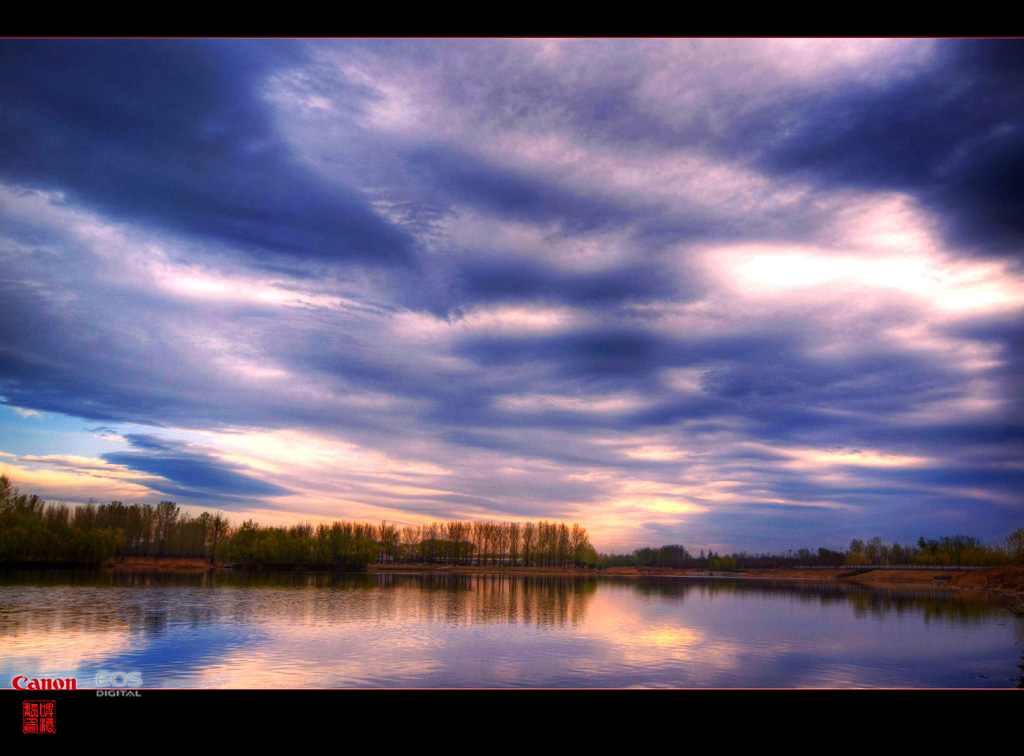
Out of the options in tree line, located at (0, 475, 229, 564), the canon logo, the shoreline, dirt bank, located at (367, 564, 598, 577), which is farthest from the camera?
dirt bank, located at (367, 564, 598, 577)

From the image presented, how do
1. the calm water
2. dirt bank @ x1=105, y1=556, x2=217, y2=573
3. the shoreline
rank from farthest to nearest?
dirt bank @ x1=105, y1=556, x2=217, y2=573 → the shoreline → the calm water

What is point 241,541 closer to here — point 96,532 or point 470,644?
point 96,532
